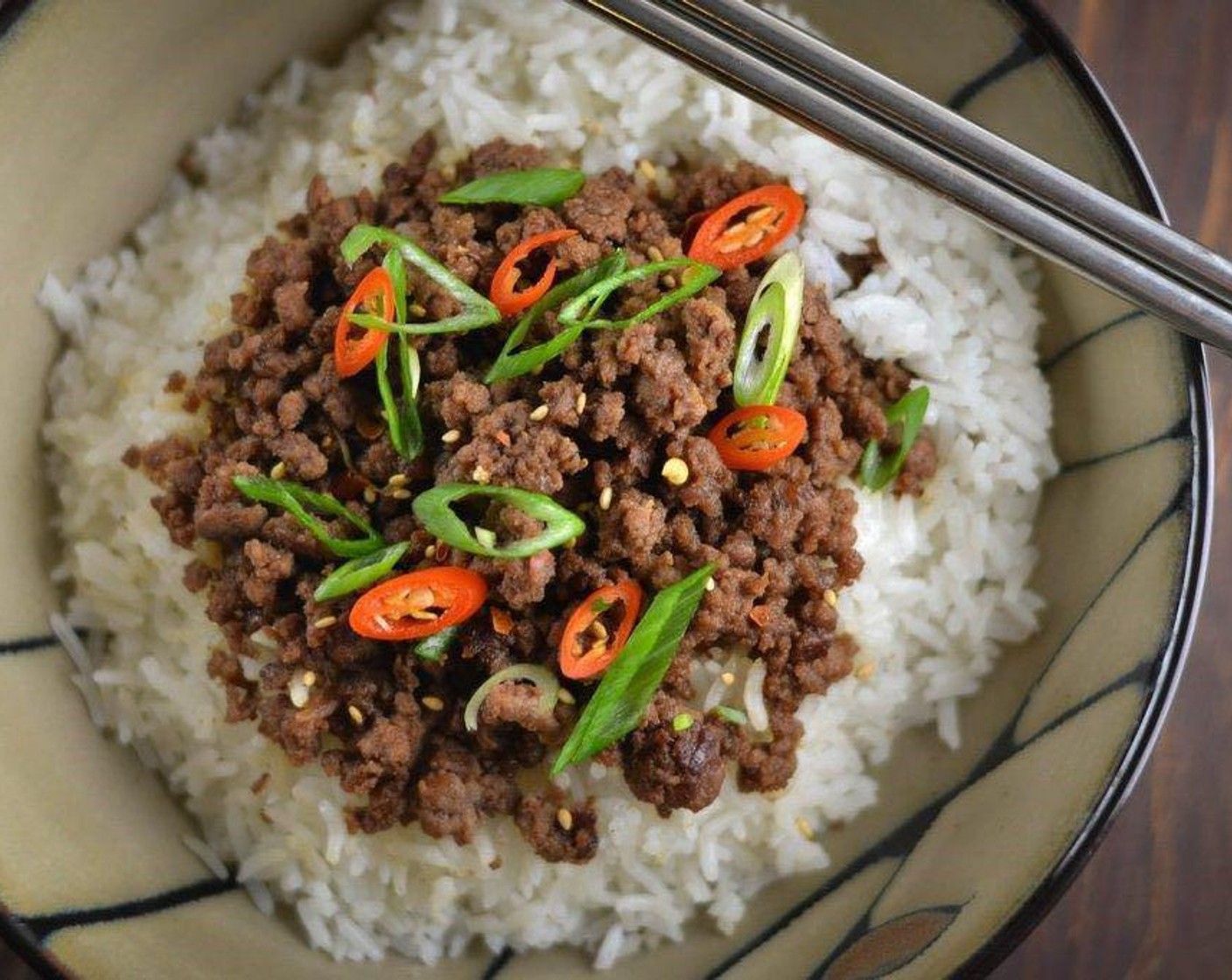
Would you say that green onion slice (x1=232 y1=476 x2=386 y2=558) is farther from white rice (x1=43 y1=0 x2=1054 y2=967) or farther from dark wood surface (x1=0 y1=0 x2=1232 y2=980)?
dark wood surface (x1=0 y1=0 x2=1232 y2=980)

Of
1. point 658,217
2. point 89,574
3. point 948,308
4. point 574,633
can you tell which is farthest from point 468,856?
point 948,308

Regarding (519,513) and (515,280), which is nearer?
(519,513)

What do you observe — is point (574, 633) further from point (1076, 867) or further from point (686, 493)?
point (1076, 867)

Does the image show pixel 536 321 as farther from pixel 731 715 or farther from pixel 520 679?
pixel 731 715

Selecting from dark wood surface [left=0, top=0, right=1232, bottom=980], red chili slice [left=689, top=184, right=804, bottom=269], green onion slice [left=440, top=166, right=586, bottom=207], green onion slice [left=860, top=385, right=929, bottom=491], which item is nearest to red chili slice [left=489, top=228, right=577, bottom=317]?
green onion slice [left=440, top=166, right=586, bottom=207]

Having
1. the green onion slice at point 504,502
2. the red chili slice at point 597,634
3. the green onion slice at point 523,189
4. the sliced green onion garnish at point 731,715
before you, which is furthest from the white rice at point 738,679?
the green onion slice at point 504,502

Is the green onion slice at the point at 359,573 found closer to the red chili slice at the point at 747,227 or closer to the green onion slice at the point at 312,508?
the green onion slice at the point at 312,508

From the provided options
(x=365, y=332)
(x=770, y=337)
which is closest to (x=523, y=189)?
(x=365, y=332)
